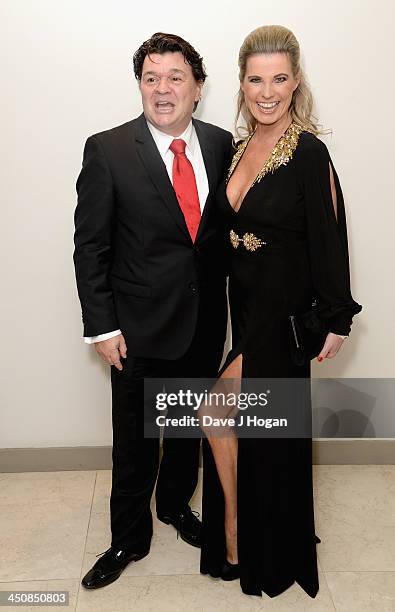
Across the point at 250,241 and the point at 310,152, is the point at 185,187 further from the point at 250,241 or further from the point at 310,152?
the point at 310,152

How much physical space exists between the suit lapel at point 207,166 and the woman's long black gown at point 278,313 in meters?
0.05

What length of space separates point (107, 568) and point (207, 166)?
1426 mm

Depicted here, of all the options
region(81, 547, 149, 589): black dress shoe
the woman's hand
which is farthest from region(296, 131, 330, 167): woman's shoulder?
region(81, 547, 149, 589): black dress shoe

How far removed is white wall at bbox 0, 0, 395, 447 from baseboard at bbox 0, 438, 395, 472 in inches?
7.3

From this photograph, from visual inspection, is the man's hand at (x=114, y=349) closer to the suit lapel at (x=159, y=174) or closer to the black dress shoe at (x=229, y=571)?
the suit lapel at (x=159, y=174)

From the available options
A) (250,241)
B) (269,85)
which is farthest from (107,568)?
(269,85)

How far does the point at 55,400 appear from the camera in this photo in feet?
10.0

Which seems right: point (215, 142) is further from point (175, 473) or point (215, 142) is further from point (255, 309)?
point (175, 473)

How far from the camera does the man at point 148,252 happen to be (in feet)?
7.06

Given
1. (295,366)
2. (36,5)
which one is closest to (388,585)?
(295,366)

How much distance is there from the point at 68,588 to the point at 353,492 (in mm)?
1266

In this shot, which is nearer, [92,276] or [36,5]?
[92,276]

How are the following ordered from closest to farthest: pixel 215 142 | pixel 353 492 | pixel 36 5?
1. pixel 215 142
2. pixel 36 5
3. pixel 353 492

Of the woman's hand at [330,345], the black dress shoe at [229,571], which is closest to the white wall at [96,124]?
the woman's hand at [330,345]
